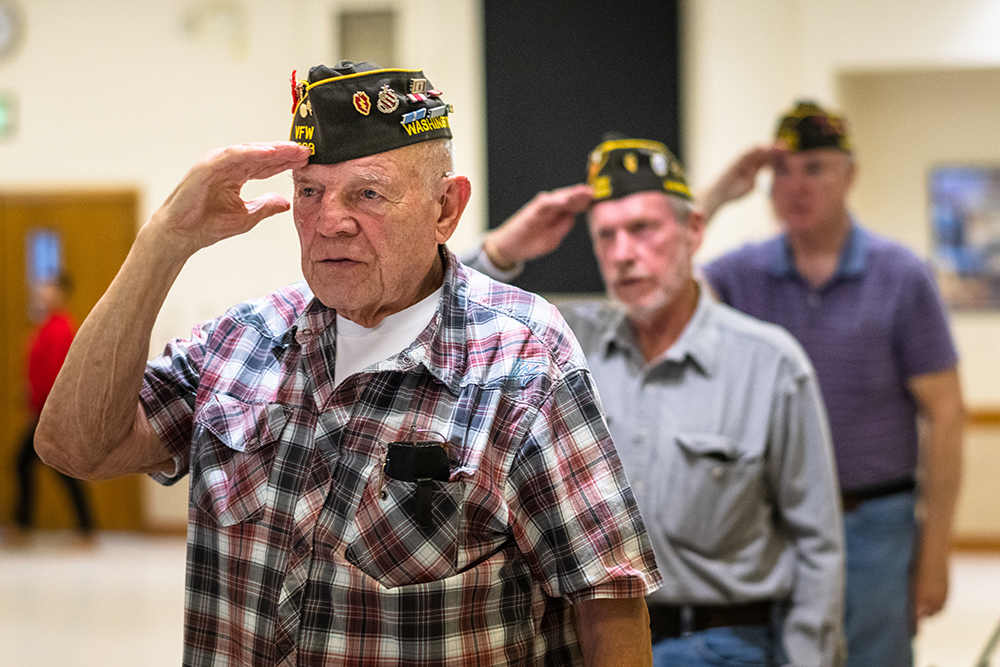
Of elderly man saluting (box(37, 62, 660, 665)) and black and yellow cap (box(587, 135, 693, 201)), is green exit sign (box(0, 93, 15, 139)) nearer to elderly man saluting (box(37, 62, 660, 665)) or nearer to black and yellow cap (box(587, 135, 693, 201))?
black and yellow cap (box(587, 135, 693, 201))

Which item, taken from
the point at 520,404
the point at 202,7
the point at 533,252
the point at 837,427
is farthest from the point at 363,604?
the point at 202,7

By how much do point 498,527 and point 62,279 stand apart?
649 centimetres

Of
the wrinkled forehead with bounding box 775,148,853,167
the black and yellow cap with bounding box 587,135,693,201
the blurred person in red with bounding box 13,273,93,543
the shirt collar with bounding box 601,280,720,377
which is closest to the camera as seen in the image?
the shirt collar with bounding box 601,280,720,377

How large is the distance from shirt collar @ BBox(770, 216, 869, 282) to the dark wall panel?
129 inches

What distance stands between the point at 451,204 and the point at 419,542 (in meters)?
0.46

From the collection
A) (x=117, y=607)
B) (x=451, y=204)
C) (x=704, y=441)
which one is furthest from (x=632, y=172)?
(x=117, y=607)

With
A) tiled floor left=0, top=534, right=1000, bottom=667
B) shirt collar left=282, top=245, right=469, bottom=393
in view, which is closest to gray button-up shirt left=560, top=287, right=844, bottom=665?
shirt collar left=282, top=245, right=469, bottom=393

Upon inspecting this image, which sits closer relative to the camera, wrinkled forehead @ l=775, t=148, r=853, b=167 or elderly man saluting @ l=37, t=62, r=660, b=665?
elderly man saluting @ l=37, t=62, r=660, b=665

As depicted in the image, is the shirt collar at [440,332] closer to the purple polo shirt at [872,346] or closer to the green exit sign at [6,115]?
the purple polo shirt at [872,346]

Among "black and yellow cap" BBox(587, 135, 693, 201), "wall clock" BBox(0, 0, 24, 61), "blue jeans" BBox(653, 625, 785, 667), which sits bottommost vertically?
"blue jeans" BBox(653, 625, 785, 667)

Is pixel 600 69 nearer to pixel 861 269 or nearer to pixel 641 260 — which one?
pixel 861 269

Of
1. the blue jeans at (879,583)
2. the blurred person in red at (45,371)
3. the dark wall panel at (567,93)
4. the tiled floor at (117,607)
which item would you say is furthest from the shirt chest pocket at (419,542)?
the blurred person in red at (45,371)

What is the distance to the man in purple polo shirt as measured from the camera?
276 cm

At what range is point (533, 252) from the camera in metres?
2.33
